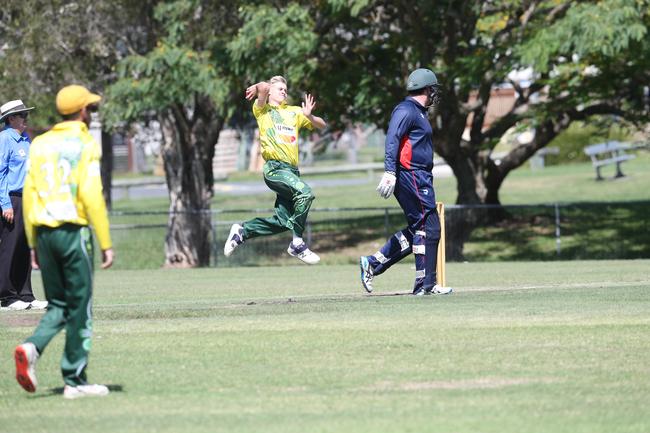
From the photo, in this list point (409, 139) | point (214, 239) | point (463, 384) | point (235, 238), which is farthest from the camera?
point (214, 239)

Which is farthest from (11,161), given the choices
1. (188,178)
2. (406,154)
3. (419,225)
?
(188,178)

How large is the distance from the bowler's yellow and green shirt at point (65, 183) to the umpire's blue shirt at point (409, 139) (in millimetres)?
5105

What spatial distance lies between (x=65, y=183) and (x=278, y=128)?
20.5ft

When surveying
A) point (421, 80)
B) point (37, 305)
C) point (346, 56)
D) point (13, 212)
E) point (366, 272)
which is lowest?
point (37, 305)

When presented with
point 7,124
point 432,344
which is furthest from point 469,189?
point 432,344

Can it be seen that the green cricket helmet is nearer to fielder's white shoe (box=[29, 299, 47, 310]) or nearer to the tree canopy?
fielder's white shoe (box=[29, 299, 47, 310])

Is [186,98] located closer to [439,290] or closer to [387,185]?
[439,290]

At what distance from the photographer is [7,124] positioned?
13.8 meters

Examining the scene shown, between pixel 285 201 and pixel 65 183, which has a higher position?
pixel 65 183

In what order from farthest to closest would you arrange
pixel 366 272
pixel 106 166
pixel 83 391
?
pixel 106 166 < pixel 366 272 < pixel 83 391

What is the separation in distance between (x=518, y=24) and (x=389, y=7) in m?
2.74

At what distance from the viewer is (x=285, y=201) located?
588 inches

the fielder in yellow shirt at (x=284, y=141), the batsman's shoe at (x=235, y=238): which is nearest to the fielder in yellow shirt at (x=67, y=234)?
the fielder in yellow shirt at (x=284, y=141)

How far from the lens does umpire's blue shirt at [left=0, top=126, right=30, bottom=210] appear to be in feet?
45.2
